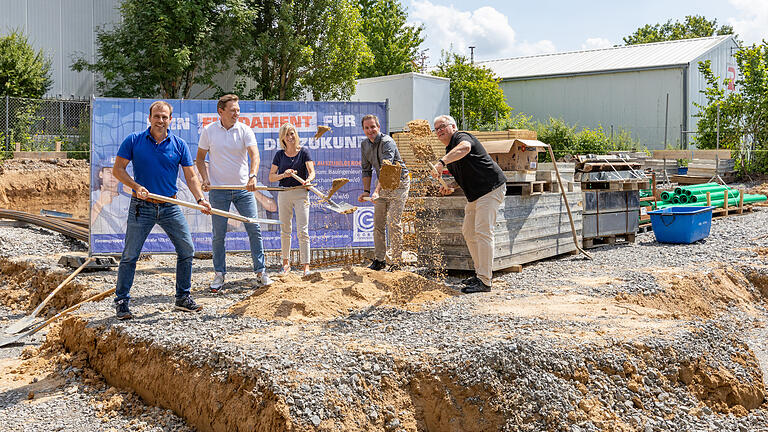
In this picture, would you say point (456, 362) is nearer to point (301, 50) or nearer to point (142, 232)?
point (142, 232)

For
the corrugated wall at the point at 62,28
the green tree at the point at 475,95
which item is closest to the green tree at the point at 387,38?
the green tree at the point at 475,95

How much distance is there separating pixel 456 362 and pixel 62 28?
22.4 meters

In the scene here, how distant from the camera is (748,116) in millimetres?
24219

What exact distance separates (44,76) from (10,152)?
521 centimetres

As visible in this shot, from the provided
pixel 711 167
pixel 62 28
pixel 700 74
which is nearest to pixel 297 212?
pixel 62 28

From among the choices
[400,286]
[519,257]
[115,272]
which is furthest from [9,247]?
[519,257]

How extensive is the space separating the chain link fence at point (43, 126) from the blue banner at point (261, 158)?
330 inches

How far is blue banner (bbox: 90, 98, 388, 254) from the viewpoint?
904 centimetres

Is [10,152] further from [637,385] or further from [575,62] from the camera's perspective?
[575,62]

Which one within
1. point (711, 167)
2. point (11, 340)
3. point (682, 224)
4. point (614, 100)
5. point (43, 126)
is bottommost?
point (11, 340)

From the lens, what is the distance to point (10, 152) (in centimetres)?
1702

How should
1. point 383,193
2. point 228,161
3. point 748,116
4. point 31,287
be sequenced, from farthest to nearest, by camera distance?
point 748,116 < point 31,287 < point 383,193 < point 228,161

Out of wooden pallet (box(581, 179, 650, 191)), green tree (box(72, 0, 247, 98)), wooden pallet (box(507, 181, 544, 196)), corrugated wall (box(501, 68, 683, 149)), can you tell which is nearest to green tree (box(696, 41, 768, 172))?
corrugated wall (box(501, 68, 683, 149))

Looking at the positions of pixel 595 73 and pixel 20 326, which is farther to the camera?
pixel 595 73
